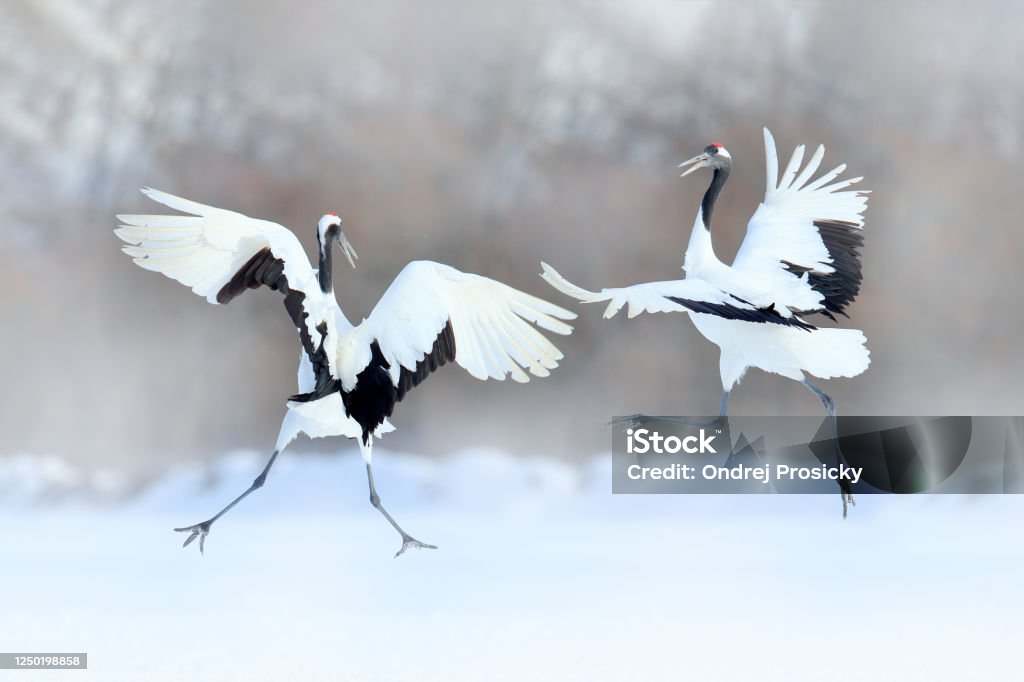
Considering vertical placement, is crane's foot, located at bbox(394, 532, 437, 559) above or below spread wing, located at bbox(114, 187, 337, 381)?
below

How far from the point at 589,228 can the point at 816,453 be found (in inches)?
54.7

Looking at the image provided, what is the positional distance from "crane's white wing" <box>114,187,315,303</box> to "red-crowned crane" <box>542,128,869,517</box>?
116 cm

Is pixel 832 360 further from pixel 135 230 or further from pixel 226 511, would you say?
pixel 135 230

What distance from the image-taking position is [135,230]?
131 inches

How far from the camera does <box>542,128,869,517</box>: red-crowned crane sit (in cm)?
353

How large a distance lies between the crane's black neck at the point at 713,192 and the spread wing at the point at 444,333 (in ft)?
3.52

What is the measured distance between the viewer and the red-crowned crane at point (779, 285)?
3531 millimetres

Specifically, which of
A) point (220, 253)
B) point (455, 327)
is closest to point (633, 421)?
point (455, 327)

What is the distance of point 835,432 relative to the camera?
159 inches

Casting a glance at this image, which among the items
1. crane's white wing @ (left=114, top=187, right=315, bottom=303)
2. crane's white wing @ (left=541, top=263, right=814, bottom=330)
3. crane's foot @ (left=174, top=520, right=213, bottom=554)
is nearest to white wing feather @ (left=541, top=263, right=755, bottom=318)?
crane's white wing @ (left=541, top=263, right=814, bottom=330)

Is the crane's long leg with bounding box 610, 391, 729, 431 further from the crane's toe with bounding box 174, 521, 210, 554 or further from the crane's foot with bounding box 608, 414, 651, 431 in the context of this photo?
the crane's toe with bounding box 174, 521, 210, 554

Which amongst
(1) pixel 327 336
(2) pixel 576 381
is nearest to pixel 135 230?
(1) pixel 327 336

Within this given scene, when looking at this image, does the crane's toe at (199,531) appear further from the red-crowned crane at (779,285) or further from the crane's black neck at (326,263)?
the red-crowned crane at (779,285)

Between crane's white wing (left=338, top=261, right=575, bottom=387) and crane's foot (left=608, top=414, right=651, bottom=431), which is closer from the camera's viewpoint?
crane's white wing (left=338, top=261, right=575, bottom=387)
